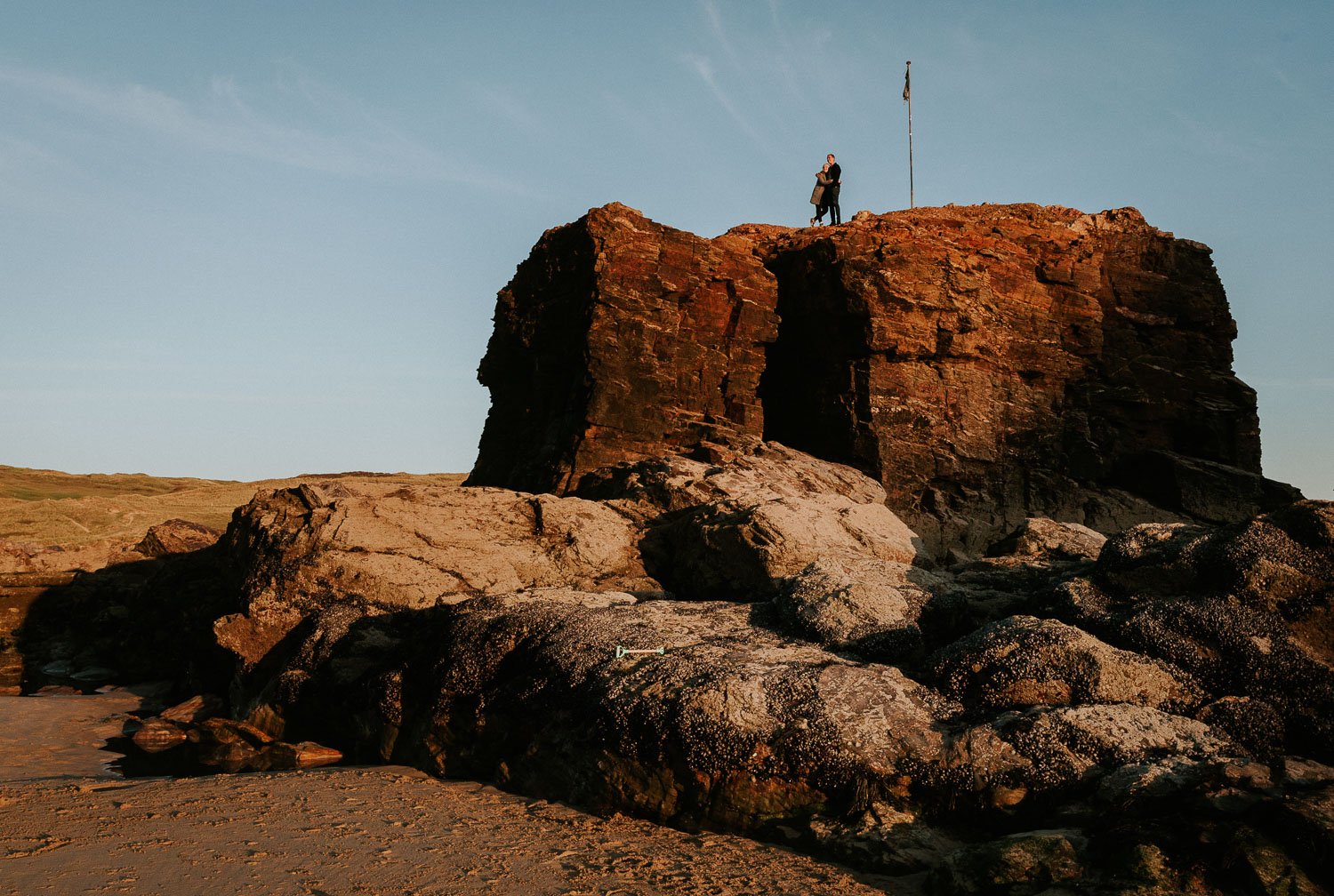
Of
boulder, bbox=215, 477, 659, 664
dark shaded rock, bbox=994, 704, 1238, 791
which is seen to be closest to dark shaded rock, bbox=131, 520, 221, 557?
boulder, bbox=215, 477, 659, 664

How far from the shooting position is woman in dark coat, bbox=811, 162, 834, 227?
95.3ft

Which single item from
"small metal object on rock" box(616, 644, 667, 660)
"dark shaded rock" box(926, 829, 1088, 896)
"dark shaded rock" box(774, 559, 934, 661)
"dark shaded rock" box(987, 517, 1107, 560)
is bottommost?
"dark shaded rock" box(926, 829, 1088, 896)

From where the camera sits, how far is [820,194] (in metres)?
29.2

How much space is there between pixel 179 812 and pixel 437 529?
744 centimetres

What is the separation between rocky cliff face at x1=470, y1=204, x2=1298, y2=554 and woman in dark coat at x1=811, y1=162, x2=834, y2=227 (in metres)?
1.59

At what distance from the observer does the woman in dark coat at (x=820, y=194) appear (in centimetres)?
2905

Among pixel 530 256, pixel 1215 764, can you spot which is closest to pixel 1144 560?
pixel 1215 764

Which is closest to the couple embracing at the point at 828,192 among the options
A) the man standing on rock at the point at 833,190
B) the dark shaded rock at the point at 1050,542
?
the man standing on rock at the point at 833,190

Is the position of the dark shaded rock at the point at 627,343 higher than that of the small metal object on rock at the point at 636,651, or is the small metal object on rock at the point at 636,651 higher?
the dark shaded rock at the point at 627,343

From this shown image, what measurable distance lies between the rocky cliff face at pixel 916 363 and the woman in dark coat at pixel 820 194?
5.23ft

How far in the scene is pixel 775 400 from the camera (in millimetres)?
26438

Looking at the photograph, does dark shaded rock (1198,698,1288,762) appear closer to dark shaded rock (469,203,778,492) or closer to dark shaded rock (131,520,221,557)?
dark shaded rock (469,203,778,492)

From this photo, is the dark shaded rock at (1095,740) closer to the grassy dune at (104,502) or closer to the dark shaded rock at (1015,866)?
the dark shaded rock at (1015,866)

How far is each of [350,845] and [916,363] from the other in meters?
19.1
